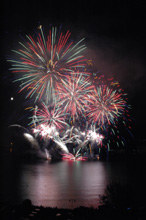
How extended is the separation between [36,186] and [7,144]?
2711 centimetres

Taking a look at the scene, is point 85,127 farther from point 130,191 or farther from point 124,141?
point 124,141

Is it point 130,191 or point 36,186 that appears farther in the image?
point 36,186

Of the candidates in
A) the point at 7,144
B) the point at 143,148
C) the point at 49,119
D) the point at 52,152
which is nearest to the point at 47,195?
the point at 49,119

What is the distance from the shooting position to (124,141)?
62.4 metres

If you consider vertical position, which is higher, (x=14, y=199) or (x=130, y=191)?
(x=130, y=191)

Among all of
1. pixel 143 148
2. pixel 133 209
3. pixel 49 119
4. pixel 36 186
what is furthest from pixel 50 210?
pixel 143 148

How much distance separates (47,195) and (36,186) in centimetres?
217

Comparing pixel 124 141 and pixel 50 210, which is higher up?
pixel 124 141

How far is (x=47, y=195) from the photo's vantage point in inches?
387

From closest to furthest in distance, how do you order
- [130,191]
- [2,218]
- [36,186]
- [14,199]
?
[2,218] < [130,191] < [14,199] < [36,186]

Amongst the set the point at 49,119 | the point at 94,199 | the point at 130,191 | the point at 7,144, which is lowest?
the point at 94,199

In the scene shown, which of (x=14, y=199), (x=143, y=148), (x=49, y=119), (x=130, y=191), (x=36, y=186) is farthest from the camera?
(x=143, y=148)

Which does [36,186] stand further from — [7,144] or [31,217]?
[7,144]

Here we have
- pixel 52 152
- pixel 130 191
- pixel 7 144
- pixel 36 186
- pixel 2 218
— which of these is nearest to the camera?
pixel 2 218
